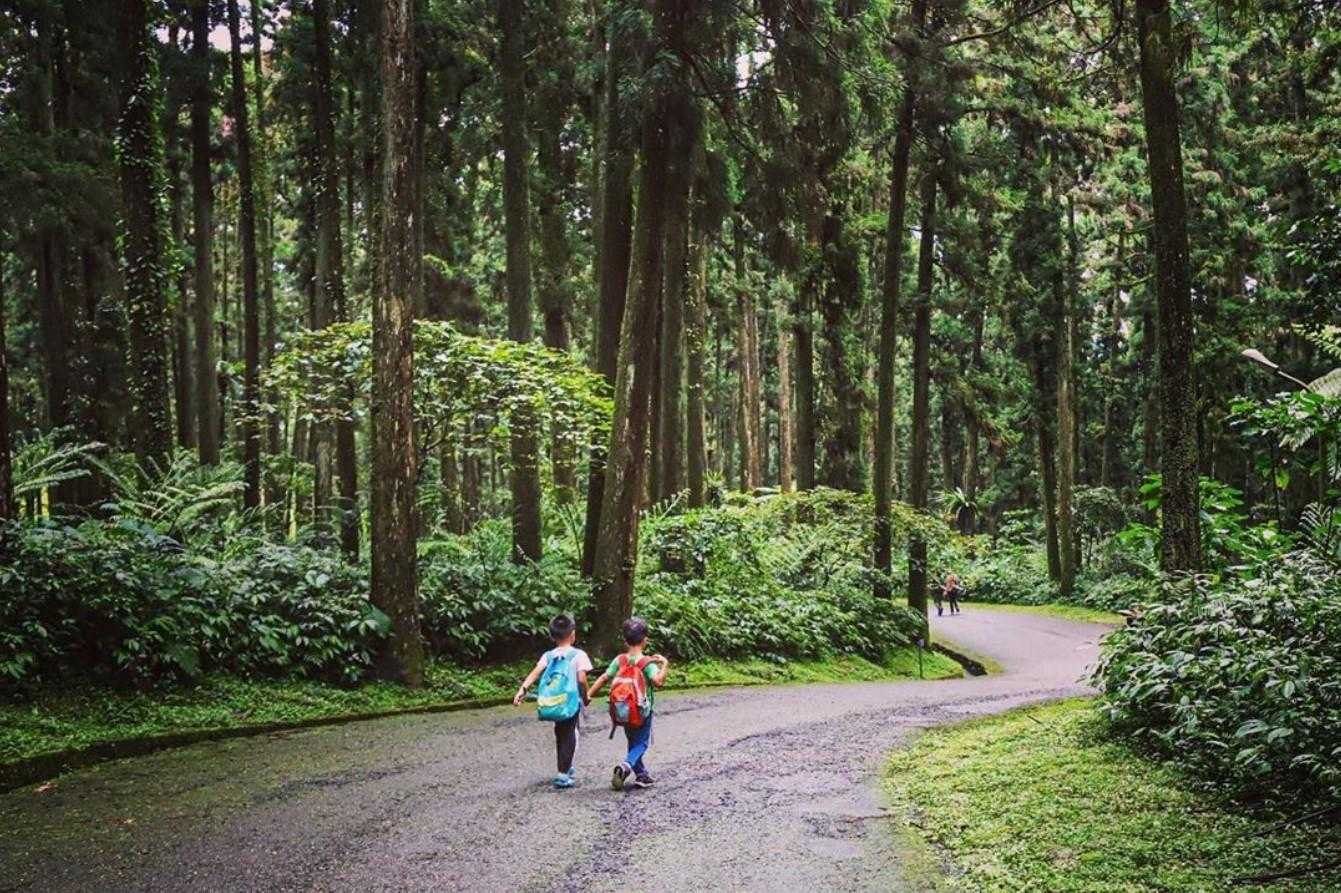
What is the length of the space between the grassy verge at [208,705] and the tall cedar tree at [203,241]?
33.7 ft

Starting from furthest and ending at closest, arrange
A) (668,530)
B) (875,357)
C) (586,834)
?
(875,357) < (668,530) < (586,834)

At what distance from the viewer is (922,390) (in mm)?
22469

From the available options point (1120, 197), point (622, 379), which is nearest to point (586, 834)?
point (622, 379)

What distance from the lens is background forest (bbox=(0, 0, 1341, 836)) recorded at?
9.10 m

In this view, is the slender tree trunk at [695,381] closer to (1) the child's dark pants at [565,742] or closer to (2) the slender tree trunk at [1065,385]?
(1) the child's dark pants at [565,742]

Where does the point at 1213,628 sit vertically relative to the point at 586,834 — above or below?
above

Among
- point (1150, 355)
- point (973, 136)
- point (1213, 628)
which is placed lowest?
point (1213, 628)

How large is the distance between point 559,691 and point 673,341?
39.3ft

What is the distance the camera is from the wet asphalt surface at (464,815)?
5.32 metres

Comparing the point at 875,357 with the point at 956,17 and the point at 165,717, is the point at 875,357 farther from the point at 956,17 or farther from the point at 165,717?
the point at 165,717

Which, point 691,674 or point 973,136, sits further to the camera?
point 973,136

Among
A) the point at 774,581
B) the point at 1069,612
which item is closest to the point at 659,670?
the point at 774,581

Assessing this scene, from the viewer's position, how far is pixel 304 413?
14.3m

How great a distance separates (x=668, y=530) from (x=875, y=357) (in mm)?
26193
